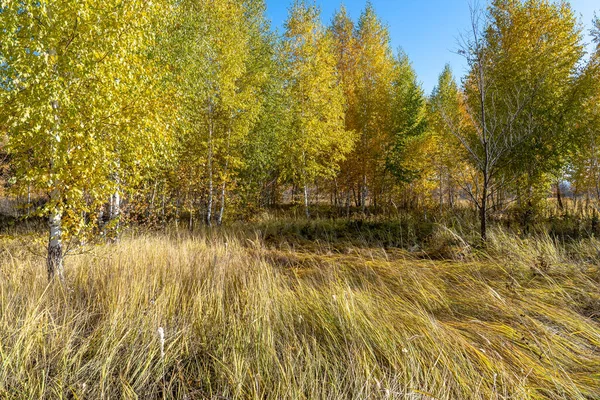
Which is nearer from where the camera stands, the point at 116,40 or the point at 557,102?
the point at 116,40

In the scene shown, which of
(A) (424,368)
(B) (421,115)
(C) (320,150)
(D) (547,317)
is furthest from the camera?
(B) (421,115)

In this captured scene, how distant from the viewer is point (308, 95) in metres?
12.6

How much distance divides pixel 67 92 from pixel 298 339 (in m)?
3.70

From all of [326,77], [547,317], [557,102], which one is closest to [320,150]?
[326,77]

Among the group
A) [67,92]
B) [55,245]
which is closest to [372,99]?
[67,92]

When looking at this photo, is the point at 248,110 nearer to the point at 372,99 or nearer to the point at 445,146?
the point at 372,99

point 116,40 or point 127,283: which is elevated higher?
point 116,40

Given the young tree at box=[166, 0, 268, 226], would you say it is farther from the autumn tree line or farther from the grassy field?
the grassy field

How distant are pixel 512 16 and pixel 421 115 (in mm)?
5438

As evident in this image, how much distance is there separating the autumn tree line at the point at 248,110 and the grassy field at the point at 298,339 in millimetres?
1321

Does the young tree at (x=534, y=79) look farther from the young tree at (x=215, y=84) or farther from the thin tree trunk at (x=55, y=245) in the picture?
the thin tree trunk at (x=55, y=245)

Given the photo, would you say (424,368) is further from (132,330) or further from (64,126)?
(64,126)

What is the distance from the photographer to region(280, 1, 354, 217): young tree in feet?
41.2

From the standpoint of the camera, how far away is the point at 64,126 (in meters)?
3.45
